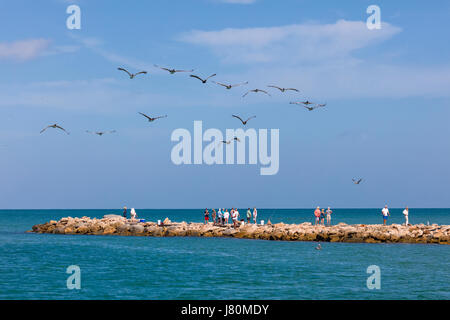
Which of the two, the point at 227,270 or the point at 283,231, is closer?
the point at 227,270

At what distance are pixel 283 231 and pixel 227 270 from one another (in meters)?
20.7

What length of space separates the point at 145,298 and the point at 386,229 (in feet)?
105

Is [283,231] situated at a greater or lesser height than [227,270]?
greater

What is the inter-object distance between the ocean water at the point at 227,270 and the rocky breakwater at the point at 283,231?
2.21m

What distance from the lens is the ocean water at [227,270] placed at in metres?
29.0

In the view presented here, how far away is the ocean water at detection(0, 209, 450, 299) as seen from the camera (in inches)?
1142

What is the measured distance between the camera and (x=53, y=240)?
63094 mm

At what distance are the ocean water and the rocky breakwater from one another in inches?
87.0

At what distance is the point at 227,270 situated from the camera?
3625 centimetres

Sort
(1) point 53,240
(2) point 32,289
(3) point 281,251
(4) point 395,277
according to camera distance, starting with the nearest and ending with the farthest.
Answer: (2) point 32,289, (4) point 395,277, (3) point 281,251, (1) point 53,240

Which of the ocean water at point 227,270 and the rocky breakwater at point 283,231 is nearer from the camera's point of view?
the ocean water at point 227,270

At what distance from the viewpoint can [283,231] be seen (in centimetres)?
5622
